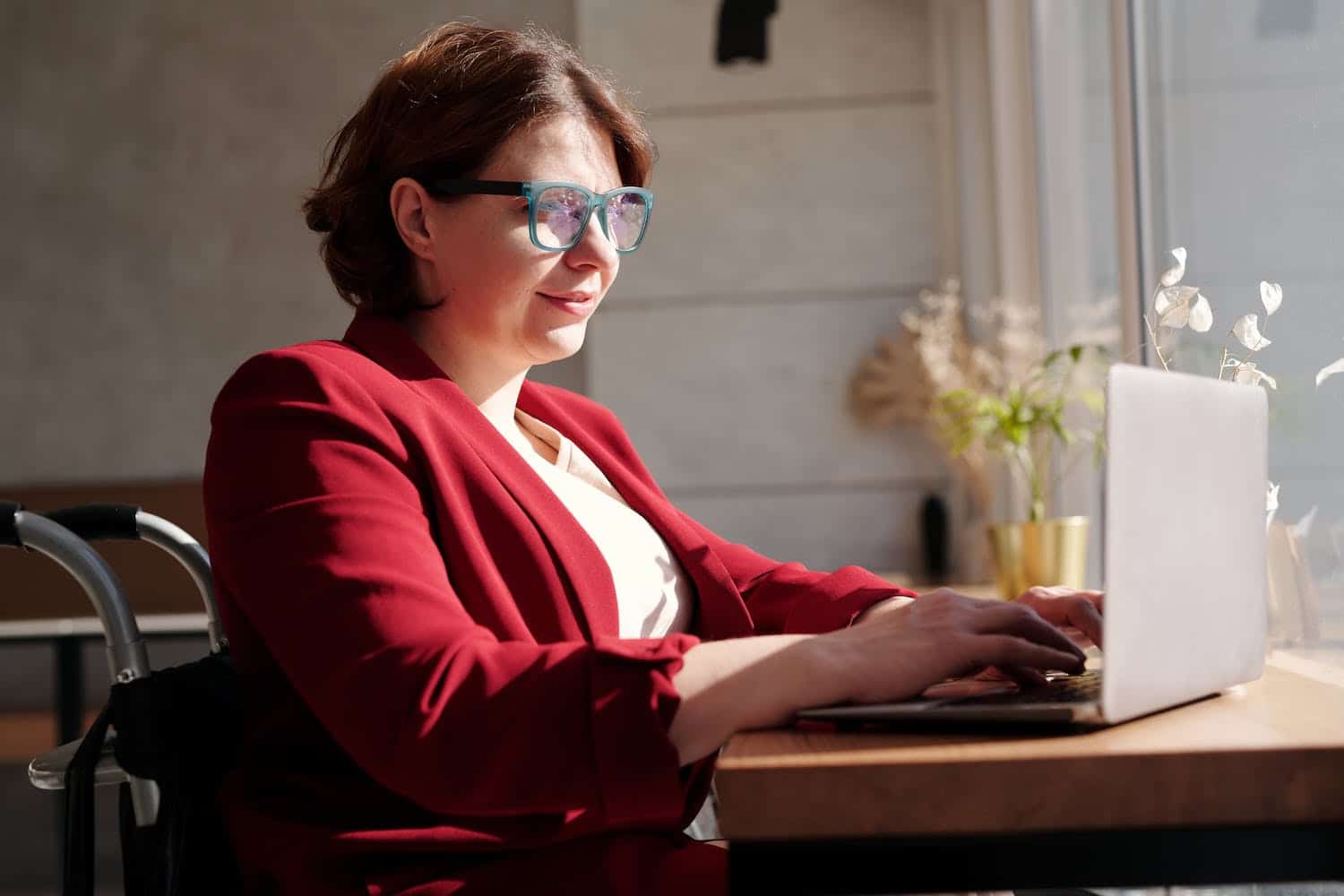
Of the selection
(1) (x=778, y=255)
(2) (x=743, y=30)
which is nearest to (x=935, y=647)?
(1) (x=778, y=255)

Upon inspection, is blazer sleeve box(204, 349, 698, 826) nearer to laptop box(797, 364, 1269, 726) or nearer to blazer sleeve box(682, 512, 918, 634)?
laptop box(797, 364, 1269, 726)

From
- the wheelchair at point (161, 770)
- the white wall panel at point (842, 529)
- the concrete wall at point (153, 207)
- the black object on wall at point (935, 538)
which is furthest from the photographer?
the concrete wall at point (153, 207)

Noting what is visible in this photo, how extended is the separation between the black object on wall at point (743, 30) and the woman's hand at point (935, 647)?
3.98 metres

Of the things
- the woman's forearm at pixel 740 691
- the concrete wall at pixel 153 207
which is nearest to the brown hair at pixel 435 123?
the woman's forearm at pixel 740 691

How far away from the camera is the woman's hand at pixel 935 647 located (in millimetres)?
931

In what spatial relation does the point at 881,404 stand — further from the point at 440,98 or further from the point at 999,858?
the point at 999,858

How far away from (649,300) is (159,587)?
2133 millimetres

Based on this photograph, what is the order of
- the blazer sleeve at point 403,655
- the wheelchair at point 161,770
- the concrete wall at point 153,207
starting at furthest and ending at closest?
the concrete wall at point 153,207, the wheelchair at point 161,770, the blazer sleeve at point 403,655

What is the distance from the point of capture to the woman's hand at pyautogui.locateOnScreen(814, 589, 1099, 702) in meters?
0.93

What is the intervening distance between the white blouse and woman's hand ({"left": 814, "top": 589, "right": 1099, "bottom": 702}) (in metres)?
0.41

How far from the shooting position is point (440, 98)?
1.37m

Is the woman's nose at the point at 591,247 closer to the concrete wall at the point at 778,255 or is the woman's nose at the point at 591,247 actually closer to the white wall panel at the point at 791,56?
the concrete wall at the point at 778,255

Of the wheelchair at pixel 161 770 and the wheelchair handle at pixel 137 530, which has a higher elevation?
the wheelchair handle at pixel 137 530

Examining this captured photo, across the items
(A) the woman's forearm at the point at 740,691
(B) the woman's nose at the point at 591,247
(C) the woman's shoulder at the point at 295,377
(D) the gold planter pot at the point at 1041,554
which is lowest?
(D) the gold planter pot at the point at 1041,554
